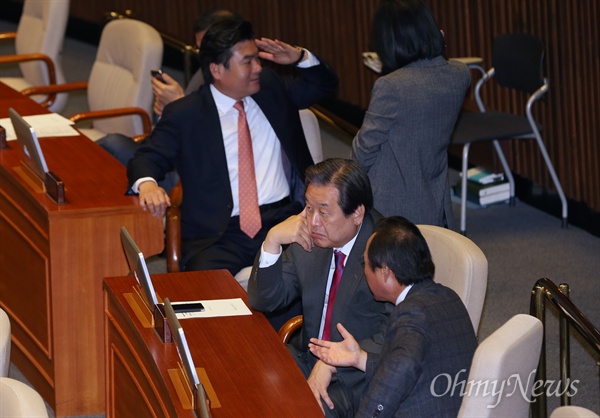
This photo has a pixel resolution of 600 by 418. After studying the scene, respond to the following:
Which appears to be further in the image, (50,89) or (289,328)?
(50,89)

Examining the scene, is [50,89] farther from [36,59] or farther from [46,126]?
[46,126]

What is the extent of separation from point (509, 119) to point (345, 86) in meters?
2.07

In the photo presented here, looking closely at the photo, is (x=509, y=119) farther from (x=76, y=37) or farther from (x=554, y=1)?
(x=76, y=37)

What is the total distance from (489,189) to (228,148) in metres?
2.39

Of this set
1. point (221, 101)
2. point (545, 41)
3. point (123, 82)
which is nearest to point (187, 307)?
point (221, 101)

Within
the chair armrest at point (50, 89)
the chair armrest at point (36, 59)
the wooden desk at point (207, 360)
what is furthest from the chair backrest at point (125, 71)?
the wooden desk at point (207, 360)

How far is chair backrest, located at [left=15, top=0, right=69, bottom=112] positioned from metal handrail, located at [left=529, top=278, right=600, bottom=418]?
13.2 ft

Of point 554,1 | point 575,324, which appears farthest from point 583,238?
point 575,324

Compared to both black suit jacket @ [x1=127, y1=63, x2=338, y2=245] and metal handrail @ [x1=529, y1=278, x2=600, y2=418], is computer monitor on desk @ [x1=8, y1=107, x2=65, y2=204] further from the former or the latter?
metal handrail @ [x1=529, y1=278, x2=600, y2=418]

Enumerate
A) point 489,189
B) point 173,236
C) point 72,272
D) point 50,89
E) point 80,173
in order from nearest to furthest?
point 72,272 < point 173,236 < point 80,173 < point 50,89 < point 489,189

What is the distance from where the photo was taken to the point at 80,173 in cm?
480

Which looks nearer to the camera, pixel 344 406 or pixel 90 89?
pixel 344 406

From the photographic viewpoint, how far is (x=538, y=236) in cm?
611

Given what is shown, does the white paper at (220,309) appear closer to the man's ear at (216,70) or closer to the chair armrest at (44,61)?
the man's ear at (216,70)
